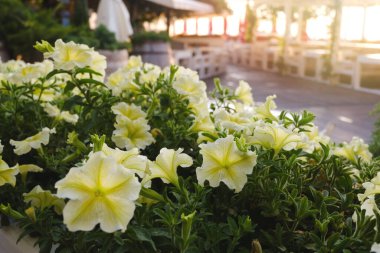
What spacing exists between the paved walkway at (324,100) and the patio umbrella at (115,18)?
1655 millimetres

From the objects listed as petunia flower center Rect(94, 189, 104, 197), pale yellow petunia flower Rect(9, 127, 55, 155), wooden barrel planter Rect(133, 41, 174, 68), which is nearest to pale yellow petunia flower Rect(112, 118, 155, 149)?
pale yellow petunia flower Rect(9, 127, 55, 155)

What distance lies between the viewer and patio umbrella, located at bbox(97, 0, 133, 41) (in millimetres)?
7438

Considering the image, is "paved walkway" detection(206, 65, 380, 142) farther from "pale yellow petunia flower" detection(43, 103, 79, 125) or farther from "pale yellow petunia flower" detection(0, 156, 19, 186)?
"pale yellow petunia flower" detection(0, 156, 19, 186)

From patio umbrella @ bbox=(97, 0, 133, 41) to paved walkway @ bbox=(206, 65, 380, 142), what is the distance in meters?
1.66

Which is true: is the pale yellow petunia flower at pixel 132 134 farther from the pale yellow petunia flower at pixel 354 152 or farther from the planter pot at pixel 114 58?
the planter pot at pixel 114 58

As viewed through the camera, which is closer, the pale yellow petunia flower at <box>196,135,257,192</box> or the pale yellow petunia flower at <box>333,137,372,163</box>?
the pale yellow petunia flower at <box>196,135,257,192</box>

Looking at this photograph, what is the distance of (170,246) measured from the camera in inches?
29.7

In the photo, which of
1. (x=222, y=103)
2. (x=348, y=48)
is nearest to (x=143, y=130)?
(x=222, y=103)

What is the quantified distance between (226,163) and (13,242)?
57 cm

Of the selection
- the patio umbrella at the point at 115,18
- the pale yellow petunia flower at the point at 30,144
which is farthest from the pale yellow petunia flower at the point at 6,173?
the patio umbrella at the point at 115,18

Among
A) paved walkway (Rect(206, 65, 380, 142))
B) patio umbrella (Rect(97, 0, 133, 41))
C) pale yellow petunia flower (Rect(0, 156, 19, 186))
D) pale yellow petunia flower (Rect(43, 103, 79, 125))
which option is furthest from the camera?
patio umbrella (Rect(97, 0, 133, 41))

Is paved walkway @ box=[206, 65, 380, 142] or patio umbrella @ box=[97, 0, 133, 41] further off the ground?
patio umbrella @ box=[97, 0, 133, 41]

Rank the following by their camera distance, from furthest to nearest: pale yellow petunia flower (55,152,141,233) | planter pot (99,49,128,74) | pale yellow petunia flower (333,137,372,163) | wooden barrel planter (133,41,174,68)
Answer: wooden barrel planter (133,41,174,68) < planter pot (99,49,128,74) < pale yellow petunia flower (333,137,372,163) < pale yellow petunia flower (55,152,141,233)

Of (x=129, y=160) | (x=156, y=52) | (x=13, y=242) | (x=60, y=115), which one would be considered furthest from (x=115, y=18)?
(x=129, y=160)
